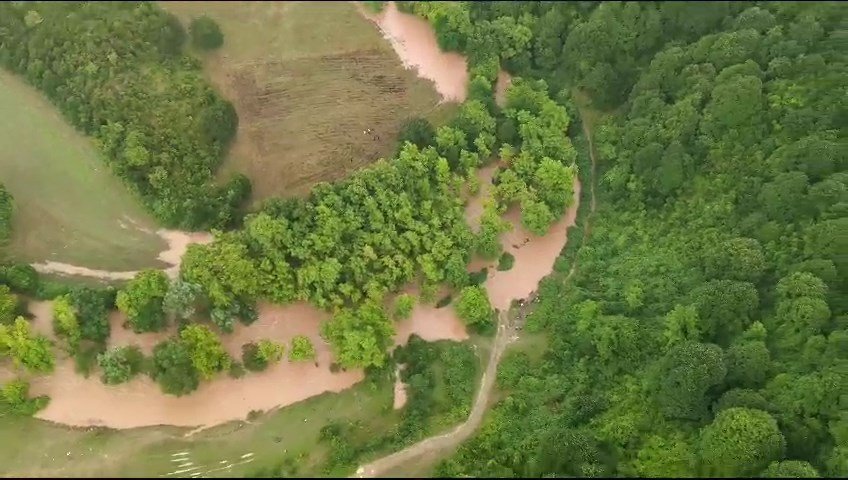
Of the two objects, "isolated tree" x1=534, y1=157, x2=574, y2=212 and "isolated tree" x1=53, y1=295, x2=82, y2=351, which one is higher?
"isolated tree" x1=534, y1=157, x2=574, y2=212

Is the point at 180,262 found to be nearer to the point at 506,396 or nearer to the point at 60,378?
the point at 60,378

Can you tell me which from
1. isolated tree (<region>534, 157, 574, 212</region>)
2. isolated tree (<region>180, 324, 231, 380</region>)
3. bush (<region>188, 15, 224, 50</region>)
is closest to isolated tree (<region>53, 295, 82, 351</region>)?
isolated tree (<region>180, 324, 231, 380</region>)

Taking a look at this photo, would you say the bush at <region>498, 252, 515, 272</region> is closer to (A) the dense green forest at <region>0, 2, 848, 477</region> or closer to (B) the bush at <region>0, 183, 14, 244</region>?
(A) the dense green forest at <region>0, 2, 848, 477</region>

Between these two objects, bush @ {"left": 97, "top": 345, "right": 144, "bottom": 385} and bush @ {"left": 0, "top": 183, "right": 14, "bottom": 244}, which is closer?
bush @ {"left": 97, "top": 345, "right": 144, "bottom": 385}

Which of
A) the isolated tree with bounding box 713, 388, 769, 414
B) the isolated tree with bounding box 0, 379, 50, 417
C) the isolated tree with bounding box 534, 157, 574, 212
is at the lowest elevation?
the isolated tree with bounding box 0, 379, 50, 417

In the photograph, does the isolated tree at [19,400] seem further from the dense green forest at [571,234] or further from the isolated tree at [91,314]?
the isolated tree at [91,314]

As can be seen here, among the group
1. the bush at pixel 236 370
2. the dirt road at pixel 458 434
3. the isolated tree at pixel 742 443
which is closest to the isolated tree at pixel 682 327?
the isolated tree at pixel 742 443
